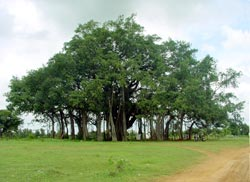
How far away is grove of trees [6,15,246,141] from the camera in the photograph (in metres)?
48.8

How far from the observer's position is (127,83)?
5200 cm

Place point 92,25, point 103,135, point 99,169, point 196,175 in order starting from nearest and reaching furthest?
point 196,175 → point 99,169 → point 92,25 → point 103,135

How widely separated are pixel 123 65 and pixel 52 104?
10964 mm

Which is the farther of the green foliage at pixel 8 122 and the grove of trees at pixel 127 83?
the green foliage at pixel 8 122

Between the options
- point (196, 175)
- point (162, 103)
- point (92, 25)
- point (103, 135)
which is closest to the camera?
point (196, 175)

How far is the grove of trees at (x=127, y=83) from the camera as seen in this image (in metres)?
48.8

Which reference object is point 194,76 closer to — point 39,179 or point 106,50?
point 106,50

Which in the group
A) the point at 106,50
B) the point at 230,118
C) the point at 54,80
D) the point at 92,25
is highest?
the point at 92,25

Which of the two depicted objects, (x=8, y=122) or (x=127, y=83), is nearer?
(x=127, y=83)

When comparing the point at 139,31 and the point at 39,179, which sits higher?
the point at 139,31

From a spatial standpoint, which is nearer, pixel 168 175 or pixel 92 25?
pixel 168 175

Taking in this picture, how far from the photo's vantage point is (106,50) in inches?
2015

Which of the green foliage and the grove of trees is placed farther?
the green foliage

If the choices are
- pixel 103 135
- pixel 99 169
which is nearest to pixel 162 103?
pixel 103 135
